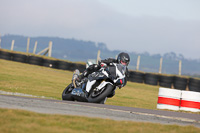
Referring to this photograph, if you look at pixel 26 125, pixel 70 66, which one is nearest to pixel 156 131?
pixel 26 125

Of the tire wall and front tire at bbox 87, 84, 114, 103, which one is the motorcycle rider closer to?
front tire at bbox 87, 84, 114, 103

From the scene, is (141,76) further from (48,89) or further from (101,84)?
(101,84)

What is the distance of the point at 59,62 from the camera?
3541 cm

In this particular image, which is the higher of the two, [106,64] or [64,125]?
[106,64]

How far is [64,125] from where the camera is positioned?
17.5 feet

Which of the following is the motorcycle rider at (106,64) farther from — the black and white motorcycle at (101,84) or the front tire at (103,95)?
the front tire at (103,95)

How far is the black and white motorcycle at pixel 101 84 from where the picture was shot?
9781mm

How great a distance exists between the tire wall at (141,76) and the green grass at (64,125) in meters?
22.9

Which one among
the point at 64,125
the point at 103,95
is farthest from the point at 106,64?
the point at 64,125

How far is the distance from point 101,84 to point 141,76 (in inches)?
913

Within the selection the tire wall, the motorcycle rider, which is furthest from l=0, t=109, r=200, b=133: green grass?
the tire wall

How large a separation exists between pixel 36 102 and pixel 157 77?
82.2 feet

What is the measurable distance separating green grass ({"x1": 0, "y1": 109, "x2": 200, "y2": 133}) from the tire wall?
2289 cm

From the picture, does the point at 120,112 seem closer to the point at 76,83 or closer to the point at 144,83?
the point at 76,83
